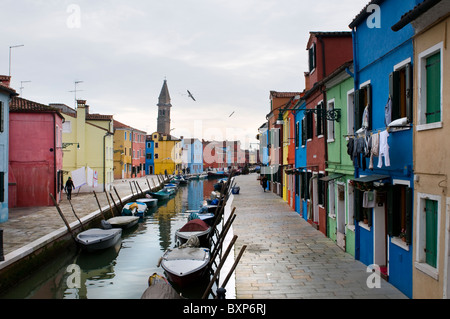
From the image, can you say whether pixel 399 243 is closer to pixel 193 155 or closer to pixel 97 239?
pixel 97 239

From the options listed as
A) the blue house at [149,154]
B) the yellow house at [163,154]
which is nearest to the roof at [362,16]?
the yellow house at [163,154]

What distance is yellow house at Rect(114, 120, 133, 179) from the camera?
5528cm

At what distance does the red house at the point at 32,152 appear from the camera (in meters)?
23.9

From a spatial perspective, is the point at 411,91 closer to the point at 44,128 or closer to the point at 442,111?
the point at 442,111

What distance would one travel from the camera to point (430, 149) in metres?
7.08

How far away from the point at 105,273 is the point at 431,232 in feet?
36.0

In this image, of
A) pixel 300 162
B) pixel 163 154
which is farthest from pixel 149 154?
pixel 300 162

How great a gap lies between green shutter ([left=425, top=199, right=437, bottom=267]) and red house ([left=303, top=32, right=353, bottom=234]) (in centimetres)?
742

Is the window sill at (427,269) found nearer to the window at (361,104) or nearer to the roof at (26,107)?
the window at (361,104)

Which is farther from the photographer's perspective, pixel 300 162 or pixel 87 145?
pixel 87 145

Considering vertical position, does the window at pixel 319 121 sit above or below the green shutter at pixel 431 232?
above

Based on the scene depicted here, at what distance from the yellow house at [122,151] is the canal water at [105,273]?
3585 centimetres

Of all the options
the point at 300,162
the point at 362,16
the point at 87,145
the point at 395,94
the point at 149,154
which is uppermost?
the point at 362,16

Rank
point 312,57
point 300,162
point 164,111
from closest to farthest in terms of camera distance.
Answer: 1. point 312,57
2. point 300,162
3. point 164,111
